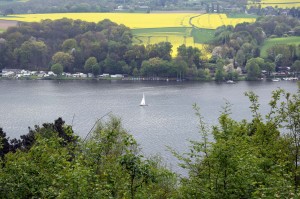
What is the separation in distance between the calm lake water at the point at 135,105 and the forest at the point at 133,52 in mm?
1667

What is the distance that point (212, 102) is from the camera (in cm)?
1947

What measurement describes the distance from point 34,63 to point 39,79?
277cm

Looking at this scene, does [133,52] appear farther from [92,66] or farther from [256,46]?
[256,46]

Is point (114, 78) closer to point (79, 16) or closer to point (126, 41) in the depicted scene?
point (126, 41)

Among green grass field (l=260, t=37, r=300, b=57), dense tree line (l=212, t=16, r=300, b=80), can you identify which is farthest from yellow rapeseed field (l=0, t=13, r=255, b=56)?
green grass field (l=260, t=37, r=300, b=57)

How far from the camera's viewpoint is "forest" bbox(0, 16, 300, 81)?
2631 centimetres

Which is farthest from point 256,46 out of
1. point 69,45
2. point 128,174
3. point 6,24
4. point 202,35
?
point 128,174

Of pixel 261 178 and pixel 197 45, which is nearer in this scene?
pixel 261 178

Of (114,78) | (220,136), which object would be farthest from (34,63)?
(220,136)

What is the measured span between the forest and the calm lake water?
1.67 meters

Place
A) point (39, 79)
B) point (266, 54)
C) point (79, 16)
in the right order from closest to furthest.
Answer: point (39, 79) < point (266, 54) < point (79, 16)

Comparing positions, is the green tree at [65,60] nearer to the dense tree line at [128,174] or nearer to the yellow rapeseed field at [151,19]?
the yellow rapeseed field at [151,19]

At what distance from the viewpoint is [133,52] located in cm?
2778

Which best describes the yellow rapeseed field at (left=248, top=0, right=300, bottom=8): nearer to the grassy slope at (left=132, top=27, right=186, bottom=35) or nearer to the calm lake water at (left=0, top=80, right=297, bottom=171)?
the grassy slope at (left=132, top=27, right=186, bottom=35)
